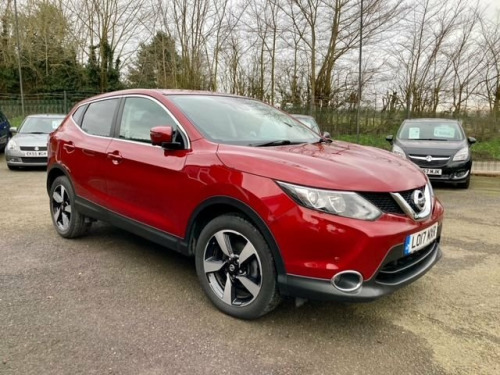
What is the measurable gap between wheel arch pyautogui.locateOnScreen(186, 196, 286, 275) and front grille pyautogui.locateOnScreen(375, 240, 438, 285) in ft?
2.00

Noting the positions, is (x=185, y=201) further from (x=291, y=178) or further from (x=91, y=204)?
(x=91, y=204)

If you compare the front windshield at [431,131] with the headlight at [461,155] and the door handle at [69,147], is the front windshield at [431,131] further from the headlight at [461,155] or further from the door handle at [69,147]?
the door handle at [69,147]

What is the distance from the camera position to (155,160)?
3.29 metres

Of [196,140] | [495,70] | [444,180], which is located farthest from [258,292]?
[495,70]

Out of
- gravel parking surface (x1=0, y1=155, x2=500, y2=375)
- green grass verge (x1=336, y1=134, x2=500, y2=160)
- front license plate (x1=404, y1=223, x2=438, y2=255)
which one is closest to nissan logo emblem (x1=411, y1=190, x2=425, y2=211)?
front license plate (x1=404, y1=223, x2=438, y2=255)

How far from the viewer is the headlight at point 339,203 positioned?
2383mm

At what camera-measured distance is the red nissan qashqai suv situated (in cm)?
240

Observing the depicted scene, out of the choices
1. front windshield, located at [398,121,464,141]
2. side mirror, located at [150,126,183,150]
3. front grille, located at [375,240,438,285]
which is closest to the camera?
front grille, located at [375,240,438,285]

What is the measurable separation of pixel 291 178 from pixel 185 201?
929 mm

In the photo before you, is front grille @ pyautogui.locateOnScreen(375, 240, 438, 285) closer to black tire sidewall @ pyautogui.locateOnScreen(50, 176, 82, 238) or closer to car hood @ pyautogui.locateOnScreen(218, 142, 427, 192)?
car hood @ pyautogui.locateOnScreen(218, 142, 427, 192)

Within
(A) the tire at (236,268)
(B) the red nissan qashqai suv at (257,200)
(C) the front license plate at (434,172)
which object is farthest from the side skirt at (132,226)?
(C) the front license plate at (434,172)

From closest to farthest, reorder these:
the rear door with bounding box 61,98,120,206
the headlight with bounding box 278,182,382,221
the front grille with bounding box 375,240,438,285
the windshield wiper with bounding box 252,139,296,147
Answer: the headlight with bounding box 278,182,382,221 < the front grille with bounding box 375,240,438,285 < the windshield wiper with bounding box 252,139,296,147 < the rear door with bounding box 61,98,120,206

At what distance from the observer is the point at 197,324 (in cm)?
281

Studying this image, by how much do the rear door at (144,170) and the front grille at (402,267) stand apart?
1.45m
